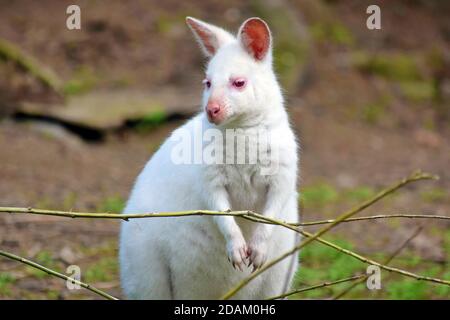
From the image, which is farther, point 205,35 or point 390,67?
point 390,67

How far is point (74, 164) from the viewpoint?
673cm

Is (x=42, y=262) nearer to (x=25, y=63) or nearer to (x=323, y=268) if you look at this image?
(x=323, y=268)

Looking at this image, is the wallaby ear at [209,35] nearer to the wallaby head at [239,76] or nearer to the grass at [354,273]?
the wallaby head at [239,76]

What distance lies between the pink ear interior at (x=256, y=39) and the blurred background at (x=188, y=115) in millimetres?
1355

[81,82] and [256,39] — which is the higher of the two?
[81,82]

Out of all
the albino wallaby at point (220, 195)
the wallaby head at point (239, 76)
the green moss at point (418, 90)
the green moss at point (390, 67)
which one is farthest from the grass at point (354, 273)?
the green moss at point (390, 67)

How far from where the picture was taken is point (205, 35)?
11.1 ft

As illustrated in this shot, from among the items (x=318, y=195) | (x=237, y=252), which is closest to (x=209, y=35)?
(x=237, y=252)

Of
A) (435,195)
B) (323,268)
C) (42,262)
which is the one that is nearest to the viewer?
(42,262)

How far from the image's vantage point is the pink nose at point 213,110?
3.05 m

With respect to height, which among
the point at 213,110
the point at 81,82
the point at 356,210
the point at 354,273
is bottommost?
the point at 356,210

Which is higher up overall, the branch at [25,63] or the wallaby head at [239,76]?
the branch at [25,63]

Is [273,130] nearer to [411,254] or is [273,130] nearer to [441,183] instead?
[411,254]

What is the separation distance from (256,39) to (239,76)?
0.22 m
